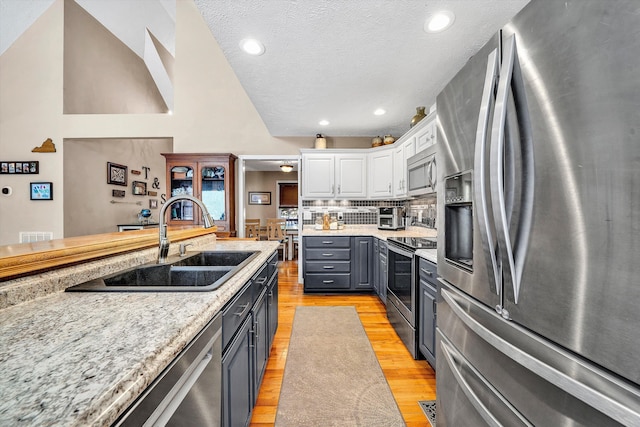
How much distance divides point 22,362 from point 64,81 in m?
5.91

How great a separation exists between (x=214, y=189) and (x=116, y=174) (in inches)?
92.1

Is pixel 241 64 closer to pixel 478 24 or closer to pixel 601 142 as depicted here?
pixel 478 24

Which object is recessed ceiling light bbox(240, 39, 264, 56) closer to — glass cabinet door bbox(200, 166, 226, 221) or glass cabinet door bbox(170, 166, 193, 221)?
glass cabinet door bbox(200, 166, 226, 221)

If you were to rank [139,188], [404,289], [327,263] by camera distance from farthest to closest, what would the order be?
[139,188], [327,263], [404,289]

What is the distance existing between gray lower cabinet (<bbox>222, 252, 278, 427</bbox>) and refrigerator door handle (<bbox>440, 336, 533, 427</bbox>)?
0.89 meters

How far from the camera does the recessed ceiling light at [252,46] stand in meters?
1.98

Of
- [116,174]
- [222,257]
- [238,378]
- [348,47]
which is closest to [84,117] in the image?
[116,174]

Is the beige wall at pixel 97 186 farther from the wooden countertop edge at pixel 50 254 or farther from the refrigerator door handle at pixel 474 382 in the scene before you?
the refrigerator door handle at pixel 474 382

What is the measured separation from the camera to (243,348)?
123cm

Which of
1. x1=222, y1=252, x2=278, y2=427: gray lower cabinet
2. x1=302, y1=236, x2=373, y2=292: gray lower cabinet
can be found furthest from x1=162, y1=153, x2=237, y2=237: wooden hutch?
x1=222, y1=252, x2=278, y2=427: gray lower cabinet

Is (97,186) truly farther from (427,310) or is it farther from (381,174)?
(427,310)

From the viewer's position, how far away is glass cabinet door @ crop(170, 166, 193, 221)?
4.43 m

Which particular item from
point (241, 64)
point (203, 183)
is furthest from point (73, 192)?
point (241, 64)

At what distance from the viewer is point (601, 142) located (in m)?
0.53
